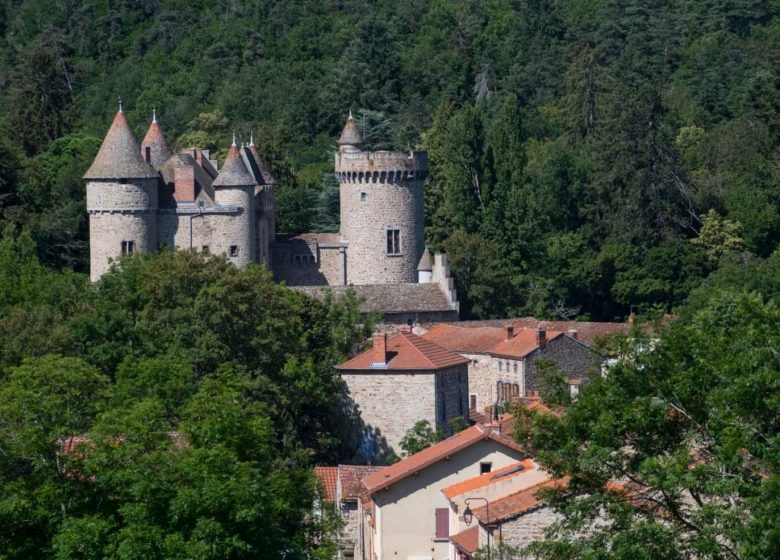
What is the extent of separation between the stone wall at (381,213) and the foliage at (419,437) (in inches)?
848

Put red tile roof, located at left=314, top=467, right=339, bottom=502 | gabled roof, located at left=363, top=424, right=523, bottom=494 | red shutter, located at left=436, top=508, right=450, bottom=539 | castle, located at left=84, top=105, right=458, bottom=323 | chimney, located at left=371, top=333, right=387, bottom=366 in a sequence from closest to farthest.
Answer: red shutter, located at left=436, top=508, right=450, bottom=539 < gabled roof, located at left=363, top=424, right=523, bottom=494 < red tile roof, located at left=314, top=467, right=339, bottom=502 < chimney, located at left=371, top=333, right=387, bottom=366 < castle, located at left=84, top=105, right=458, bottom=323

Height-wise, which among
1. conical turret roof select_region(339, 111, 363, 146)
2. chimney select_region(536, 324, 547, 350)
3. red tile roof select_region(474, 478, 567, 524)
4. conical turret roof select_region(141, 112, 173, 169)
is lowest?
red tile roof select_region(474, 478, 567, 524)

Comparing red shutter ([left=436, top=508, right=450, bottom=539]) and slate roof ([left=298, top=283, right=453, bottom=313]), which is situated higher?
slate roof ([left=298, top=283, right=453, bottom=313])

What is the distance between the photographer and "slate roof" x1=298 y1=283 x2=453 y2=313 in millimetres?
81188

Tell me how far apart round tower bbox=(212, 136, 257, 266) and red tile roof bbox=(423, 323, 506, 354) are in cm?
785

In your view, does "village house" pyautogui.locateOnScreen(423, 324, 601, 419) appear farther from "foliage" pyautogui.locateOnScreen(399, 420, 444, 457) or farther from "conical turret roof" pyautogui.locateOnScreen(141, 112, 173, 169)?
"conical turret roof" pyautogui.locateOnScreen(141, 112, 173, 169)

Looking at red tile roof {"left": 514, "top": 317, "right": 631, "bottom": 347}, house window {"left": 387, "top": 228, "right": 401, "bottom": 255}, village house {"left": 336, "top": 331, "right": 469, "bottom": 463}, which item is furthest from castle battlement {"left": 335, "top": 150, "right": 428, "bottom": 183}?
village house {"left": 336, "top": 331, "right": 469, "bottom": 463}

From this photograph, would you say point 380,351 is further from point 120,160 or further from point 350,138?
point 350,138

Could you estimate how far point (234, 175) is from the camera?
274ft

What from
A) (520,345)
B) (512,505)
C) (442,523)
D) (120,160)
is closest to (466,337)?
(520,345)

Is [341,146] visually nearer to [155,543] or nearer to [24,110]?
[24,110]

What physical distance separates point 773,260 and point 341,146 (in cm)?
1716

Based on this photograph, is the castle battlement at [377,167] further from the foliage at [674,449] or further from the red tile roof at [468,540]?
the foliage at [674,449]

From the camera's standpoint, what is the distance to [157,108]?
125 metres
